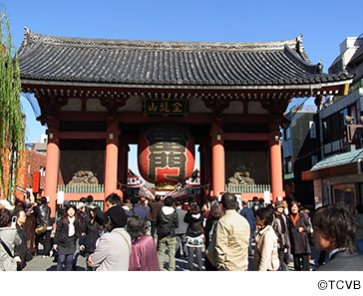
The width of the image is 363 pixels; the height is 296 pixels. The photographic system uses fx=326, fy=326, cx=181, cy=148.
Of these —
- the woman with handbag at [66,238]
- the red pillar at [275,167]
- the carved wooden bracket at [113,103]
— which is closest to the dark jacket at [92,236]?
the woman with handbag at [66,238]

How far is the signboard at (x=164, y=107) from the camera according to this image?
12.2 meters

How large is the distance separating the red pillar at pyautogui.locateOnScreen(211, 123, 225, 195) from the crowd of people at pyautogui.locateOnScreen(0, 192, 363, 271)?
10.1 ft

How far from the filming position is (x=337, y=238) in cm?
215

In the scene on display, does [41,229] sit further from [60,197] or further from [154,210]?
[60,197]

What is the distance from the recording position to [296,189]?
29172 millimetres

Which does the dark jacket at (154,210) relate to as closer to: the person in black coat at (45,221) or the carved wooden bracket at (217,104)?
the person in black coat at (45,221)

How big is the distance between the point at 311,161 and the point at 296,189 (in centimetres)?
291

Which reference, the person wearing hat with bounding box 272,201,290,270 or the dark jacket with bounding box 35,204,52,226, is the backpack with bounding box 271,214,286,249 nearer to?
the person wearing hat with bounding box 272,201,290,270

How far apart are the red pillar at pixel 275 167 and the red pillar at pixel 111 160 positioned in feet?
19.1

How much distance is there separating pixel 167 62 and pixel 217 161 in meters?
5.65

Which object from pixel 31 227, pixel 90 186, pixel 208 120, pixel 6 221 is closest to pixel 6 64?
pixel 6 221

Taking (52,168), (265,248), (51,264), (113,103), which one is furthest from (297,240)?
(52,168)

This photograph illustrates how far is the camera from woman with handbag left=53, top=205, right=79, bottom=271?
20.9 ft
